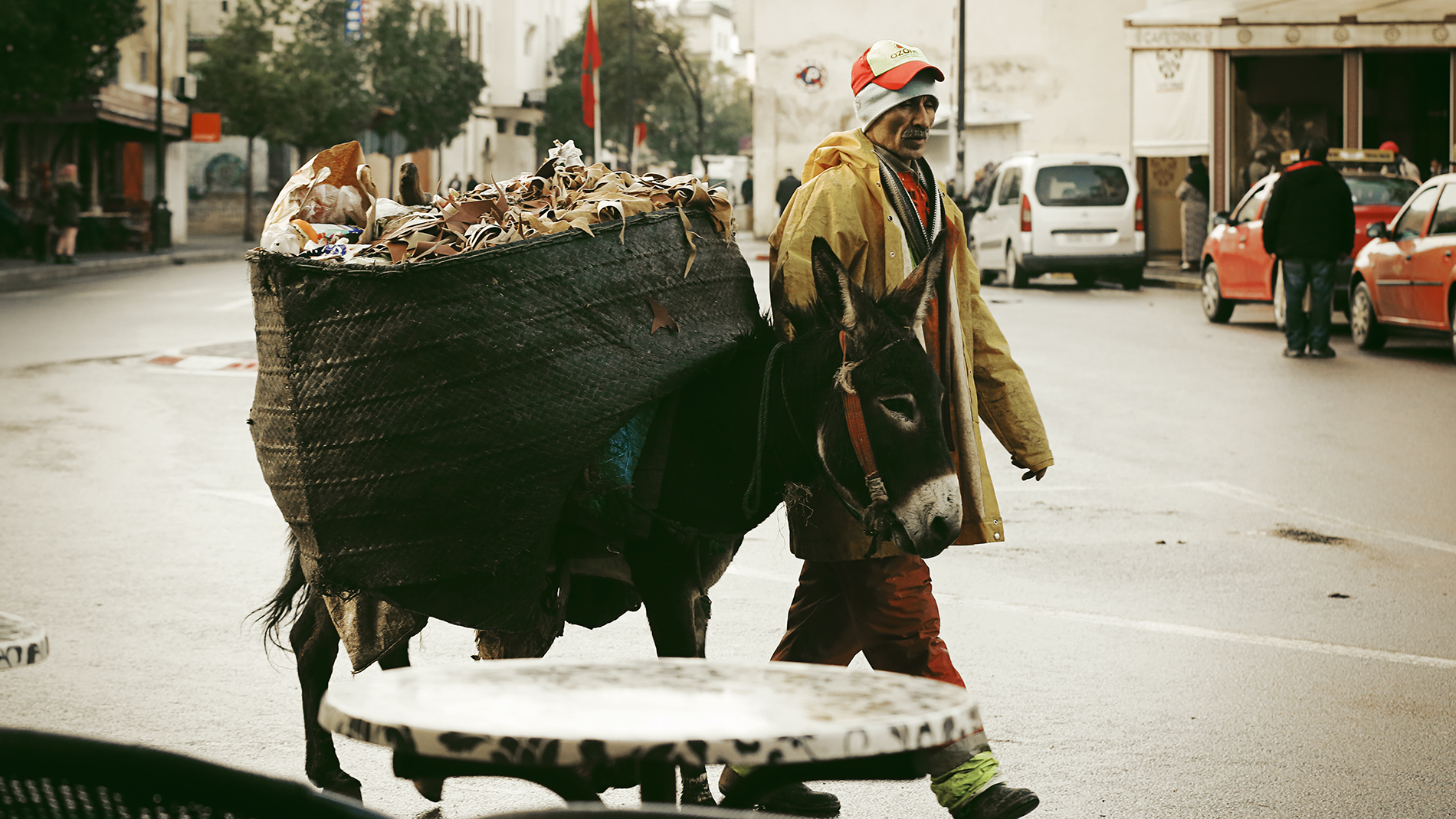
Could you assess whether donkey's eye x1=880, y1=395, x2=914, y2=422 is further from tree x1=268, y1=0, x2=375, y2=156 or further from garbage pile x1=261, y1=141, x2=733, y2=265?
tree x1=268, y1=0, x2=375, y2=156

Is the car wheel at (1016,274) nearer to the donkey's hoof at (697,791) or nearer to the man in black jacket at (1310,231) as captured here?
the man in black jacket at (1310,231)

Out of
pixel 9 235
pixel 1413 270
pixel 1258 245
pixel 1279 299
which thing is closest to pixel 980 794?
pixel 1413 270

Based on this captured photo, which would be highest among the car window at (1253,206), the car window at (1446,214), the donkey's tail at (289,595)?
the car window at (1253,206)

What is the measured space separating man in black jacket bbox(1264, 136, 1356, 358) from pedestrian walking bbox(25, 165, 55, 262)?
24077mm

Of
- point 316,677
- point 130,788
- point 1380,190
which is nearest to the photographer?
point 130,788

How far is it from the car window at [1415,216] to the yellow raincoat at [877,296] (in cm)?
1235

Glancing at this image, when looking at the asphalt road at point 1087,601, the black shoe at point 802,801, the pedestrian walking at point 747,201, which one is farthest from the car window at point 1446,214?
the pedestrian walking at point 747,201

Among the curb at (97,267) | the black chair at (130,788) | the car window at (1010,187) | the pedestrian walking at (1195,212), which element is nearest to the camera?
the black chair at (130,788)

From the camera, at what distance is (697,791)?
13.3 feet

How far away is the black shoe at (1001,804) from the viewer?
3.76m

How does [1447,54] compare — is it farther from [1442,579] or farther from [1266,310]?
[1442,579]

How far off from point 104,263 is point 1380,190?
23045 millimetres

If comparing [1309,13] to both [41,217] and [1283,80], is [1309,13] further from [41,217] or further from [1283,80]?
[41,217]

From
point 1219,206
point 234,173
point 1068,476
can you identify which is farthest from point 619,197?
point 234,173
